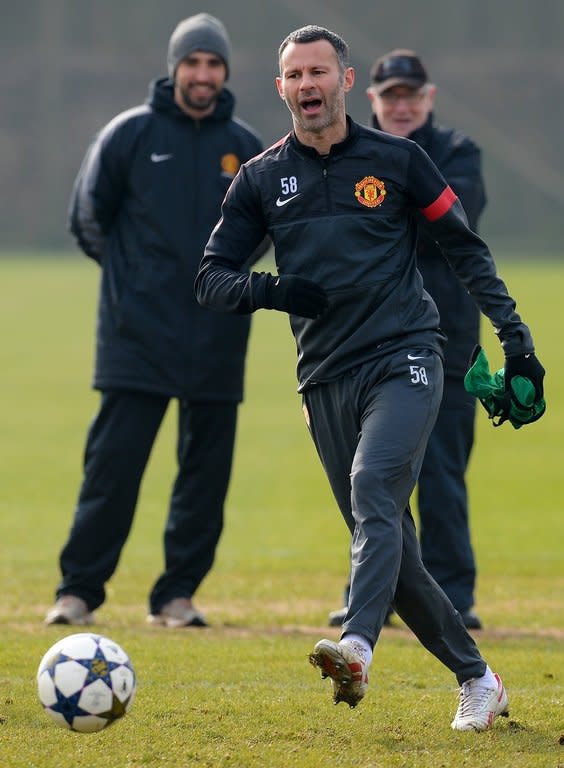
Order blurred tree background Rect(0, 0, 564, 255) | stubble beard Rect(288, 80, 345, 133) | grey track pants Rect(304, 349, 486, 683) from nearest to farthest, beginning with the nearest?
grey track pants Rect(304, 349, 486, 683), stubble beard Rect(288, 80, 345, 133), blurred tree background Rect(0, 0, 564, 255)

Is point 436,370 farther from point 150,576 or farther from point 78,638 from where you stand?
point 150,576

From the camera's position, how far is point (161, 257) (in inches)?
339

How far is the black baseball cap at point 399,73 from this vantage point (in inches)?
339

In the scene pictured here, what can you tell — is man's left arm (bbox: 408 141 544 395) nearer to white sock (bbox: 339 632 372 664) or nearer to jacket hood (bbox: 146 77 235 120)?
white sock (bbox: 339 632 372 664)

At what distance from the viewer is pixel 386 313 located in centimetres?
578

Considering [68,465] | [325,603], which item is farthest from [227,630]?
[68,465]

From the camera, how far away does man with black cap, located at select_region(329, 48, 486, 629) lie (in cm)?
845

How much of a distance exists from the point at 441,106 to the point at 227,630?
61.0m

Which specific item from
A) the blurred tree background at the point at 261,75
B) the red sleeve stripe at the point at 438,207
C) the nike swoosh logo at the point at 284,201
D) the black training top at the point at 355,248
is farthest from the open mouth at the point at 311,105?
the blurred tree background at the point at 261,75

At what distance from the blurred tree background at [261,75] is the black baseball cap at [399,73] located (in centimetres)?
5605

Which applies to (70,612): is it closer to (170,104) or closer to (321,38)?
(170,104)

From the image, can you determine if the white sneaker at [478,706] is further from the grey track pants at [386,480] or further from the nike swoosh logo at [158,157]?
the nike swoosh logo at [158,157]

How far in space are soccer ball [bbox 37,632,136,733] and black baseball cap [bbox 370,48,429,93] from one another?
4.33m

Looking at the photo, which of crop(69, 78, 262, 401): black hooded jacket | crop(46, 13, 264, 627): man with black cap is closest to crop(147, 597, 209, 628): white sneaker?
crop(46, 13, 264, 627): man with black cap
